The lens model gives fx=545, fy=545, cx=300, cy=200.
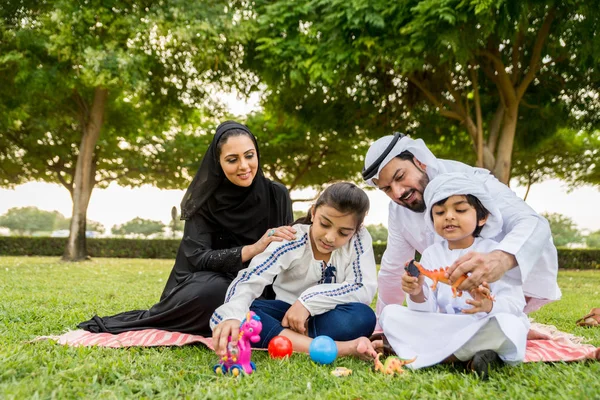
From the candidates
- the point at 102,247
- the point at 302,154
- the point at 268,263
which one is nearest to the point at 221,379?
the point at 268,263

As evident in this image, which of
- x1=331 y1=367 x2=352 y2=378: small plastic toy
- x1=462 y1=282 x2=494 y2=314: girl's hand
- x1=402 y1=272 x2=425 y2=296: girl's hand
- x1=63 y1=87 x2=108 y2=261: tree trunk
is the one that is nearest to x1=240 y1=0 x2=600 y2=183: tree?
x1=63 y1=87 x2=108 y2=261: tree trunk

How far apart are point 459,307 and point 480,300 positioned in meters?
0.43

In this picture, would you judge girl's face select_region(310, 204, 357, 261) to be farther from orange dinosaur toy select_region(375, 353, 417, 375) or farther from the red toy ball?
orange dinosaur toy select_region(375, 353, 417, 375)

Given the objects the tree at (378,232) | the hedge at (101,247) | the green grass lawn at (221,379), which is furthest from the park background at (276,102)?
the tree at (378,232)

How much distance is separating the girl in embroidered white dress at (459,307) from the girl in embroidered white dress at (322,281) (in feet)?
0.85

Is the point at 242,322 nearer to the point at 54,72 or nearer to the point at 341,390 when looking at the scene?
the point at 341,390

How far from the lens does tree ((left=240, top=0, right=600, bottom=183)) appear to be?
8795 mm

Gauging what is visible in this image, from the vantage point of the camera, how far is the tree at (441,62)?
8.80m

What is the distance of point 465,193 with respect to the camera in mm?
2938

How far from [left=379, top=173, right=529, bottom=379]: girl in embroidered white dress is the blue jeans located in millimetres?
210

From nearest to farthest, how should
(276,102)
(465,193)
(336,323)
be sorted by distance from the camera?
(465,193)
(336,323)
(276,102)

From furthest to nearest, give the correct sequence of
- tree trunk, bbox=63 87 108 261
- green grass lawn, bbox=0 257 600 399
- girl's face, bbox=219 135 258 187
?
tree trunk, bbox=63 87 108 261
girl's face, bbox=219 135 258 187
green grass lawn, bbox=0 257 600 399

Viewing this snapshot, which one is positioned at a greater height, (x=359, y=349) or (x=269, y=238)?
(x=269, y=238)

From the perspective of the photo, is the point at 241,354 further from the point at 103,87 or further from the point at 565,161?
the point at 565,161
